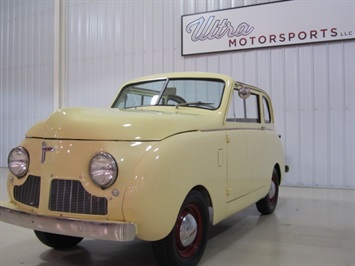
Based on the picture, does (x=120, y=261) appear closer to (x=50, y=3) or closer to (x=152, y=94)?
(x=152, y=94)

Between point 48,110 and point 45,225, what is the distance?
7896 millimetres

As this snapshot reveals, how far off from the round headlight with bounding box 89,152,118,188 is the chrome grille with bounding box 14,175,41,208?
480 mm

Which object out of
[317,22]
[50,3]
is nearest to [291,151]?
[317,22]

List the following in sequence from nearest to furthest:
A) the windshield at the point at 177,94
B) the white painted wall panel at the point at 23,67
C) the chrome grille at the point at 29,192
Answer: the chrome grille at the point at 29,192, the windshield at the point at 177,94, the white painted wall panel at the point at 23,67

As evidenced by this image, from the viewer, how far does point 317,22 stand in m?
6.61

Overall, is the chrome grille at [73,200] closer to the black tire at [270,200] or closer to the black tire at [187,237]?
the black tire at [187,237]

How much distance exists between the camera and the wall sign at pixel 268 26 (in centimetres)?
646

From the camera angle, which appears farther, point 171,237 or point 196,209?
point 196,209

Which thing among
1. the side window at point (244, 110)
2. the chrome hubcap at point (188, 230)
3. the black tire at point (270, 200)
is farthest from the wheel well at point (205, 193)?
the black tire at point (270, 200)

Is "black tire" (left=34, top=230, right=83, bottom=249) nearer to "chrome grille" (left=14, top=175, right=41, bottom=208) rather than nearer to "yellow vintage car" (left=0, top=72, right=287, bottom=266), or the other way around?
→ "yellow vintage car" (left=0, top=72, right=287, bottom=266)

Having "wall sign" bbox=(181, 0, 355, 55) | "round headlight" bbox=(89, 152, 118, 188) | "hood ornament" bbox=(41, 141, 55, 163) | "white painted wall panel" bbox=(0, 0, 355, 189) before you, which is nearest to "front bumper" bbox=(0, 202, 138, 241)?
"round headlight" bbox=(89, 152, 118, 188)

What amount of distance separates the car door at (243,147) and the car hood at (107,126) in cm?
75

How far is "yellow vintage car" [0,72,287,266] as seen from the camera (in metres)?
2.18

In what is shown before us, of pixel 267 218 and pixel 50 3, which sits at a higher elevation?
pixel 50 3
